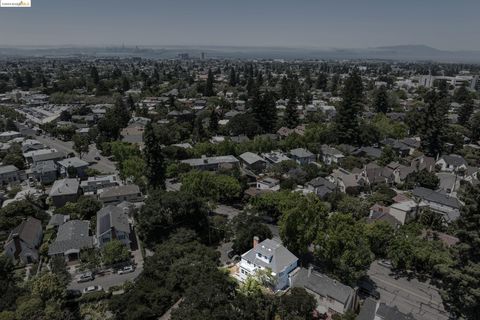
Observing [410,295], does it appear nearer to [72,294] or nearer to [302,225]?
[302,225]

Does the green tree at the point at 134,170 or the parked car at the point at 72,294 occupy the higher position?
the green tree at the point at 134,170

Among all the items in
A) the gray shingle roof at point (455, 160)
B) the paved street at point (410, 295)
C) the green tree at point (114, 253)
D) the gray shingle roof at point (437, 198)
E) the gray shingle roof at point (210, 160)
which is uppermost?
the gray shingle roof at point (455, 160)

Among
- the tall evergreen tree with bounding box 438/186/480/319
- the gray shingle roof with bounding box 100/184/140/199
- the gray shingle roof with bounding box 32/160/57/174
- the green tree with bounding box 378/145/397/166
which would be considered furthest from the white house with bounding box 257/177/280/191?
the gray shingle roof with bounding box 32/160/57/174

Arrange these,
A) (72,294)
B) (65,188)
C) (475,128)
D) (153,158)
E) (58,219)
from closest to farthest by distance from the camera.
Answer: (72,294)
(58,219)
(153,158)
(65,188)
(475,128)

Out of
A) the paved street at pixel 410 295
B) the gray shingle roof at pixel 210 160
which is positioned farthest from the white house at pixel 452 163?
the gray shingle roof at pixel 210 160

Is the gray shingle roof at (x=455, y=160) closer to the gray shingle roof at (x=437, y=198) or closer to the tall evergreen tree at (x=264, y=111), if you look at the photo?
the gray shingle roof at (x=437, y=198)

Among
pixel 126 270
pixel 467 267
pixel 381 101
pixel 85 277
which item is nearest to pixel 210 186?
pixel 126 270

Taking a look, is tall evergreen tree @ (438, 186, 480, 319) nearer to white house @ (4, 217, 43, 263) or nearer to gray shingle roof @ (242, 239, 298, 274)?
gray shingle roof @ (242, 239, 298, 274)

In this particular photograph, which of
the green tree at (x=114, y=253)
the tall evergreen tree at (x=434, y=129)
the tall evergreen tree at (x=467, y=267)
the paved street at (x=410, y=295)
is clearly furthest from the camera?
the tall evergreen tree at (x=434, y=129)
